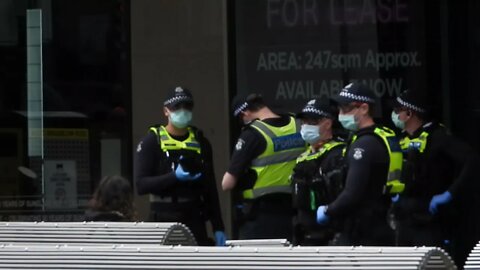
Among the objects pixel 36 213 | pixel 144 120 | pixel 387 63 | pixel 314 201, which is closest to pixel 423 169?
pixel 314 201

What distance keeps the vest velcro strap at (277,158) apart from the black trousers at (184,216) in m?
0.81

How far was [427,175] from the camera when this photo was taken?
9.73 m

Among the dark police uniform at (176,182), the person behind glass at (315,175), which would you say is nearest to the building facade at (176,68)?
the dark police uniform at (176,182)

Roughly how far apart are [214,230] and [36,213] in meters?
2.84

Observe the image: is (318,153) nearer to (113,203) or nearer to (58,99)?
(113,203)

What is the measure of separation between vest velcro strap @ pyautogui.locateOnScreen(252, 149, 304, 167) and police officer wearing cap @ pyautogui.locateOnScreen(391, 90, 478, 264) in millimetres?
849

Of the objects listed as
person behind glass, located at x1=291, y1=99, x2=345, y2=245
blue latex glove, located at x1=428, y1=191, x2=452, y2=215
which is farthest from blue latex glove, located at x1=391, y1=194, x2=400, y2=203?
person behind glass, located at x1=291, y1=99, x2=345, y2=245

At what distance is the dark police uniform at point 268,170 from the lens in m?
9.34

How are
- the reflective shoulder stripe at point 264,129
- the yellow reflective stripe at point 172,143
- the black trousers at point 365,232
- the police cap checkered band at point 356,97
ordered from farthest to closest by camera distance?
the yellow reflective stripe at point 172,143 → the reflective shoulder stripe at point 264,129 → the police cap checkered band at point 356,97 → the black trousers at point 365,232

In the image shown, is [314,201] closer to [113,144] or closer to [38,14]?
[113,144]

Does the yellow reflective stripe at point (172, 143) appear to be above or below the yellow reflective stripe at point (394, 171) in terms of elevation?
above

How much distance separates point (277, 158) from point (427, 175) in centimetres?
124

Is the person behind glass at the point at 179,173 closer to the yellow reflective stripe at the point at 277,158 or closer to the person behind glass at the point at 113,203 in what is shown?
the yellow reflective stripe at the point at 277,158

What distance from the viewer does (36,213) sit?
40.1ft
